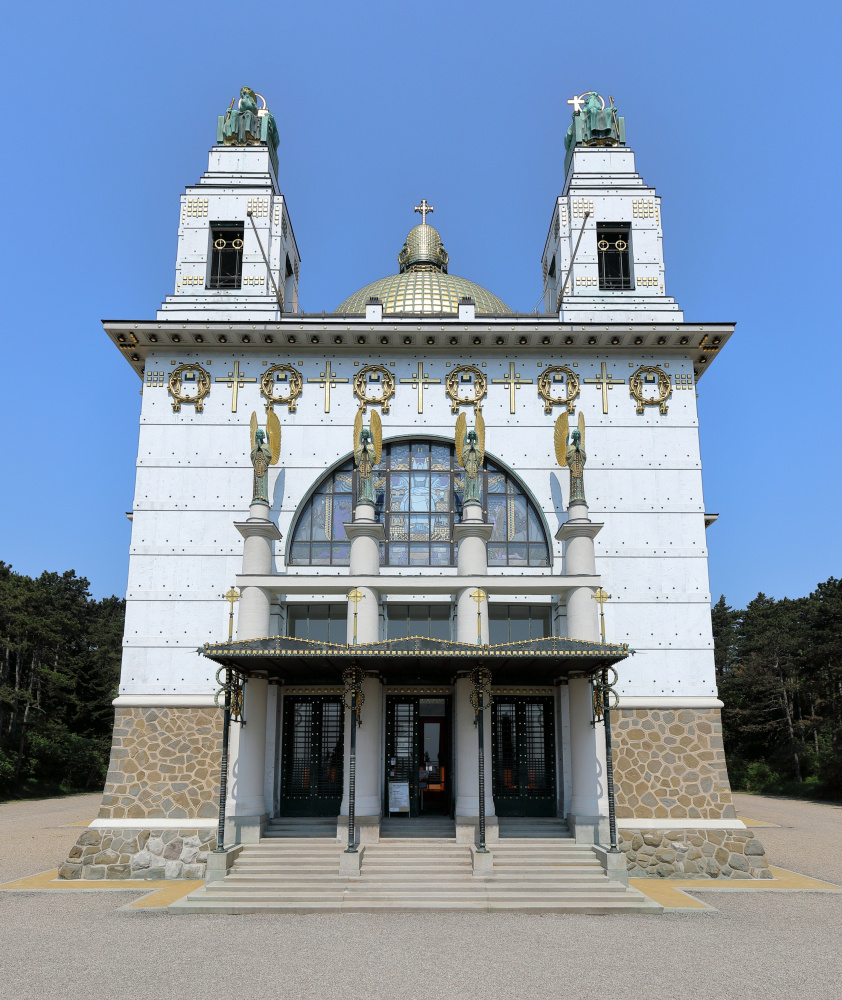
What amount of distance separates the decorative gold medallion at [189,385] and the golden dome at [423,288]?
8323mm

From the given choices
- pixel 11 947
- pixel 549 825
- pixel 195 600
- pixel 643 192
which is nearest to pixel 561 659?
pixel 549 825

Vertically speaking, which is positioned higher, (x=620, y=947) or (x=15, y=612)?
(x=15, y=612)

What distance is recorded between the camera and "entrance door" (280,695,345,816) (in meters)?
20.8

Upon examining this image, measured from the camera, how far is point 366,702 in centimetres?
1970

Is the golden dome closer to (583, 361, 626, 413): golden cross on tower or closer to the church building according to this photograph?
the church building

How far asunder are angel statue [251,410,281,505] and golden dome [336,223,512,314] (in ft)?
29.2

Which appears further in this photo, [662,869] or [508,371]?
[508,371]

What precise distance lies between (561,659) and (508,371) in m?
9.01

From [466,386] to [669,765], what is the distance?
11.3 m

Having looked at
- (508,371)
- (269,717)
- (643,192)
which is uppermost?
(643,192)

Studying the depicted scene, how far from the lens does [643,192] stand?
26.1m

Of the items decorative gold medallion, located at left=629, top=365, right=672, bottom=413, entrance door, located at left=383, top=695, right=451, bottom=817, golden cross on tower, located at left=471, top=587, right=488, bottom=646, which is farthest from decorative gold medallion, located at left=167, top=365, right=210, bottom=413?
decorative gold medallion, located at left=629, top=365, right=672, bottom=413

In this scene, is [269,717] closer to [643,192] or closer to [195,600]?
[195,600]

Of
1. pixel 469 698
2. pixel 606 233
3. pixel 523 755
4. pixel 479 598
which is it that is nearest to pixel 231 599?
pixel 479 598
